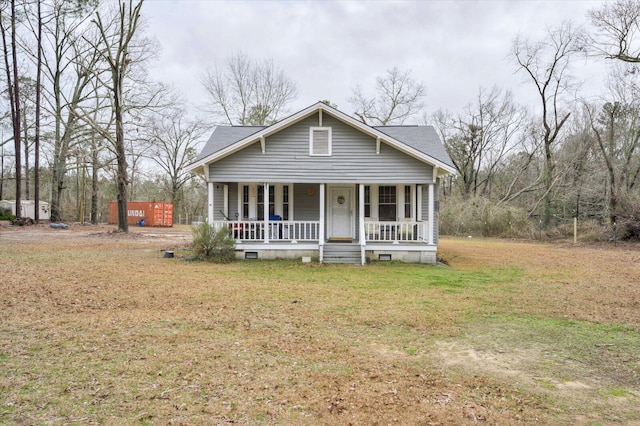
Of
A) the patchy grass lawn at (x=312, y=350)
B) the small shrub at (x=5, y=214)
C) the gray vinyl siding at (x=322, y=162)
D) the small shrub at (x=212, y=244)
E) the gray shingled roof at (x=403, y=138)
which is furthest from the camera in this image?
the small shrub at (x=5, y=214)

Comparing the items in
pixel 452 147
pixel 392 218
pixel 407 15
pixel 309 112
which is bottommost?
pixel 392 218

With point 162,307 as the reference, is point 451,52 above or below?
above

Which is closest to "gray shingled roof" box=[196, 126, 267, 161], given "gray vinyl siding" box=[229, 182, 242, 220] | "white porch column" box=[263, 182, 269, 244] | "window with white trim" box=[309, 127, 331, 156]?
"gray vinyl siding" box=[229, 182, 242, 220]

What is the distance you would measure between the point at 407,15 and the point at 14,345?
21.3m

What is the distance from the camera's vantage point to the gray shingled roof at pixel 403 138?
14.4 m

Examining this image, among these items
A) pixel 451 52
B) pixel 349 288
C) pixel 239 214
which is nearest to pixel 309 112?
pixel 239 214

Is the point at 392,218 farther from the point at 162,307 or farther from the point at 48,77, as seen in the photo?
the point at 48,77

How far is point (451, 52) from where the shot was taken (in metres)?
26.6

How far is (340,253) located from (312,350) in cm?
846

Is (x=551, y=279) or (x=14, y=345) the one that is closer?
(x=14, y=345)

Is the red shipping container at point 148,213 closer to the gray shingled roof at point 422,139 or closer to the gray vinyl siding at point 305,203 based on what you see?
the gray vinyl siding at point 305,203

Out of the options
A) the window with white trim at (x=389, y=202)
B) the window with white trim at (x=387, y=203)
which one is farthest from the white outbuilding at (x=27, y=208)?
the window with white trim at (x=387, y=203)

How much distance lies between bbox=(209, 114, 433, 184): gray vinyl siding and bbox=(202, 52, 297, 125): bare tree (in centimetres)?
2471

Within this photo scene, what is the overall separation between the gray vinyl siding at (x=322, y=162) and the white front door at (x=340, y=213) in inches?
59.7
